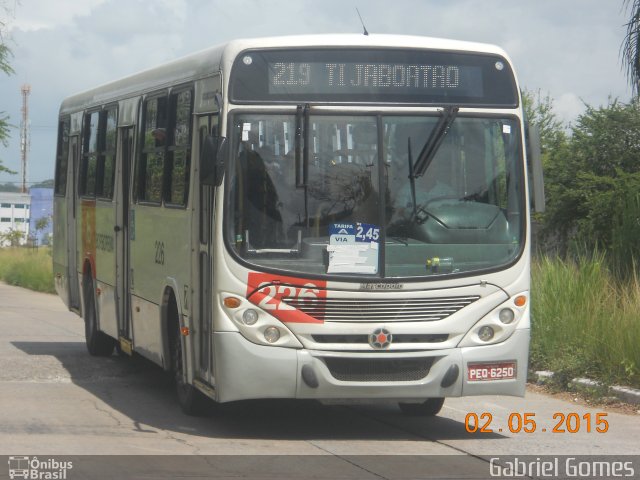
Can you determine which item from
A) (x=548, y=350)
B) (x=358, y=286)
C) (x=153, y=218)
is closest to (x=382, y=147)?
(x=358, y=286)

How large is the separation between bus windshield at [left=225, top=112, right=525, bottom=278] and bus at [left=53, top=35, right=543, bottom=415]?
11mm

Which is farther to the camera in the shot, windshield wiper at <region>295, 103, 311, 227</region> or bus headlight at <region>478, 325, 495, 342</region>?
bus headlight at <region>478, 325, 495, 342</region>

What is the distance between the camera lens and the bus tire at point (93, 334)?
50.2 ft

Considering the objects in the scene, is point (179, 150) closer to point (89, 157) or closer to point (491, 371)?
point (491, 371)

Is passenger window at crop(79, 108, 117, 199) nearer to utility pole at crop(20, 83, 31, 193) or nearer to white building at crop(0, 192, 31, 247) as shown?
utility pole at crop(20, 83, 31, 193)

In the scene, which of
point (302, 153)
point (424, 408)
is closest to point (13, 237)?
point (424, 408)

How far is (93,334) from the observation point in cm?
1538

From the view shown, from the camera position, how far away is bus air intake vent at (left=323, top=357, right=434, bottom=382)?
9453mm

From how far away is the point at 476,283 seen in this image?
31.8 ft

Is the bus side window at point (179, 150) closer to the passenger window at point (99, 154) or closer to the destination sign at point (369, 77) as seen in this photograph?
the destination sign at point (369, 77)

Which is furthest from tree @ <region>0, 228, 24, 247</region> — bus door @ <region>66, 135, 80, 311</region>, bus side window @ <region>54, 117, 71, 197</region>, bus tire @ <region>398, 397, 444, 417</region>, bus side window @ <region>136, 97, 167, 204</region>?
bus tire @ <region>398, 397, 444, 417</region>

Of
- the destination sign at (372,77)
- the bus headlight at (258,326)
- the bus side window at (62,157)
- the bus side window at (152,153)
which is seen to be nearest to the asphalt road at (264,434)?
the bus headlight at (258,326)

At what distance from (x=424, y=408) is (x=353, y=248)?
230cm

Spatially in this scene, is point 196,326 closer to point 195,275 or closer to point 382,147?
point 195,275
